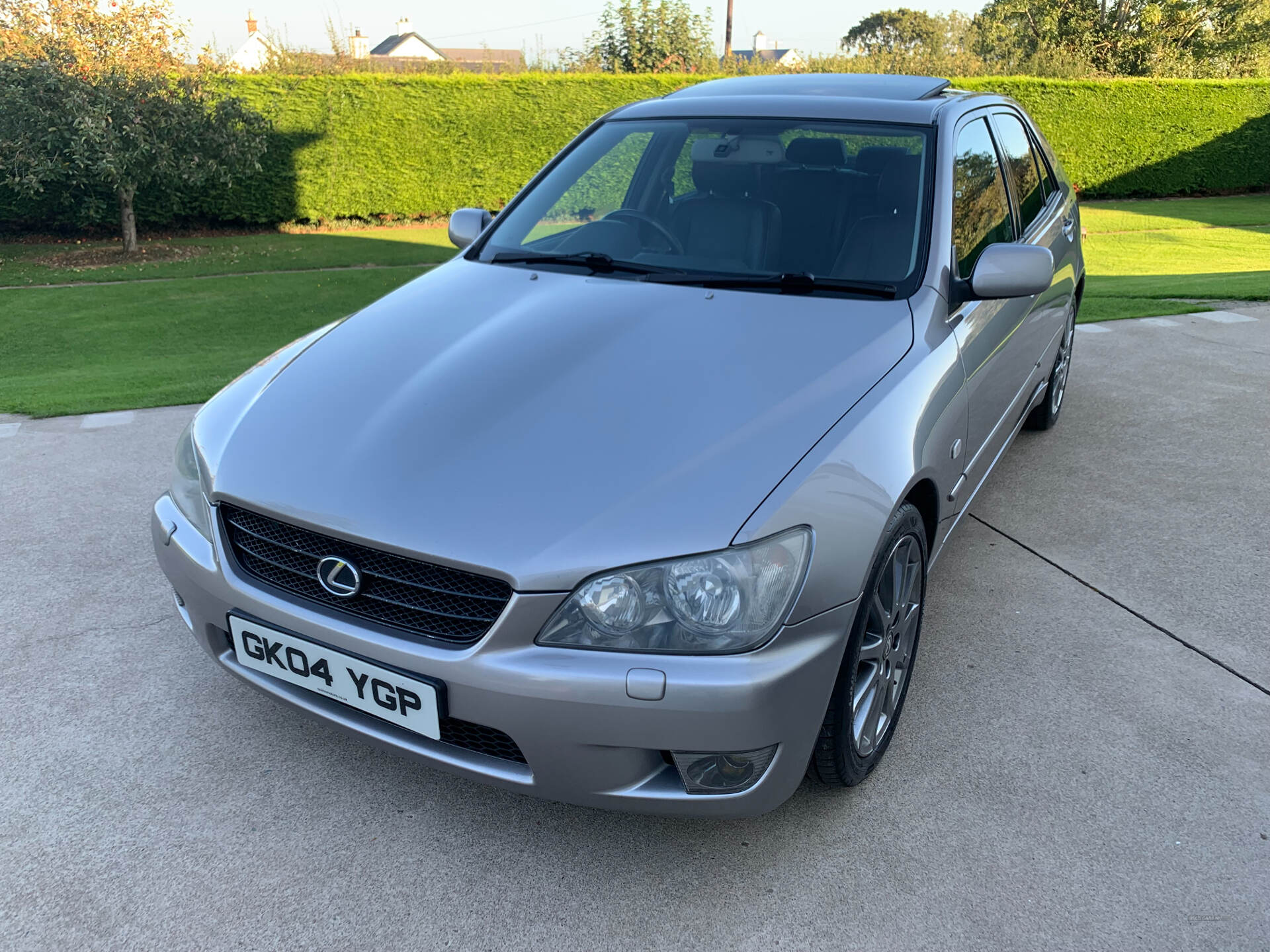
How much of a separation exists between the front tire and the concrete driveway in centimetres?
14

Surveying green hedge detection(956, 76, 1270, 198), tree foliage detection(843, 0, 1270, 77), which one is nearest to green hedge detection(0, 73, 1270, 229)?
green hedge detection(956, 76, 1270, 198)

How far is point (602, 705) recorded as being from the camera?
1731mm

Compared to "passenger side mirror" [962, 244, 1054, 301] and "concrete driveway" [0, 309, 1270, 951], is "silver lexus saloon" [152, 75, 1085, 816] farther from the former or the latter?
"concrete driveway" [0, 309, 1270, 951]

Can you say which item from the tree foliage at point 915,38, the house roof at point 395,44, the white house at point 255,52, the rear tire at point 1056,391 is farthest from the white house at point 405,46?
the rear tire at point 1056,391

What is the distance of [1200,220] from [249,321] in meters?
15.6

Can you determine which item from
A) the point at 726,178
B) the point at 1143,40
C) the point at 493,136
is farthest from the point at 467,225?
the point at 1143,40

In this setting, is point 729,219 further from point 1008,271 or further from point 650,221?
point 1008,271

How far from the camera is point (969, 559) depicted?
3520 millimetres

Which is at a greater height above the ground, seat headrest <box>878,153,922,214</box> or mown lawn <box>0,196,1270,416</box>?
seat headrest <box>878,153,922,214</box>

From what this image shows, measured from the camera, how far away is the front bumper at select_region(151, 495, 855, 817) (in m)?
1.73

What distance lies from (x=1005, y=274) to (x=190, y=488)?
7.28 feet

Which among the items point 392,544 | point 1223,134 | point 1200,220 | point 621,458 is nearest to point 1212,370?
point 621,458

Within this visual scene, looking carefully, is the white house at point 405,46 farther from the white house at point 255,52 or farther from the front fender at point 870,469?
the front fender at point 870,469

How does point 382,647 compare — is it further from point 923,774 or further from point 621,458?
point 923,774
